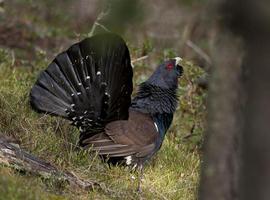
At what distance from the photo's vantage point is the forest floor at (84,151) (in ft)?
17.5

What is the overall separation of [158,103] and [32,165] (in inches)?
64.2

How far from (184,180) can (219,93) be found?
298 centimetres

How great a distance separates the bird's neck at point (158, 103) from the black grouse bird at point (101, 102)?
1 cm

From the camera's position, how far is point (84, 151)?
242 inches

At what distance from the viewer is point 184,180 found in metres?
6.55

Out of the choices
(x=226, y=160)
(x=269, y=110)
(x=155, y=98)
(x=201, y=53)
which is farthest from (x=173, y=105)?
(x=201, y=53)

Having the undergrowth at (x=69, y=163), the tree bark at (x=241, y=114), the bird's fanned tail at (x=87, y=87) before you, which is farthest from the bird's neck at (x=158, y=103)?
the tree bark at (x=241, y=114)

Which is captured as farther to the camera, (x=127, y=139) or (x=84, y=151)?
(x=127, y=139)

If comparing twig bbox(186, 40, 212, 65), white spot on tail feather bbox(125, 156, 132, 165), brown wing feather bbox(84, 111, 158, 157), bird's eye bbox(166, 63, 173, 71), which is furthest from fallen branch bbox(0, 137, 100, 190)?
twig bbox(186, 40, 212, 65)

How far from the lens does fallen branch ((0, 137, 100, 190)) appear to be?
17.7 ft

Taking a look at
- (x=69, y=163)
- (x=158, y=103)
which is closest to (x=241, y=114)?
(x=69, y=163)

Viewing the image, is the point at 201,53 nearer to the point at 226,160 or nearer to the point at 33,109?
the point at 33,109

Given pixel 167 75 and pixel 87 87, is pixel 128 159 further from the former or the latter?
pixel 167 75

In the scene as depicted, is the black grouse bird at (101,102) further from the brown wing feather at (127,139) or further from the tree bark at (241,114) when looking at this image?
the tree bark at (241,114)
